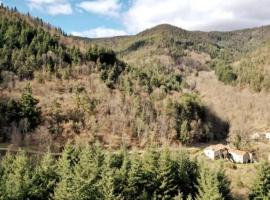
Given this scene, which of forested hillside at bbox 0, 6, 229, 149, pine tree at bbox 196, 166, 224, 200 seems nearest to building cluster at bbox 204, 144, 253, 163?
forested hillside at bbox 0, 6, 229, 149

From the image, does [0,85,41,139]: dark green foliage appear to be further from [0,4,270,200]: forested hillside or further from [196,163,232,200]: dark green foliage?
[196,163,232,200]: dark green foliage

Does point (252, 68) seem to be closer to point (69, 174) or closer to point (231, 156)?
point (231, 156)

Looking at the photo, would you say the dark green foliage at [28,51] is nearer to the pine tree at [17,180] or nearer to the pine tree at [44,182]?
the pine tree at [17,180]

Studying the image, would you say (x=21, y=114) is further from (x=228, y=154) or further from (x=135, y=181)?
(x=228, y=154)

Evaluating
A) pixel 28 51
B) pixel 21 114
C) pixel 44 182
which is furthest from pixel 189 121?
pixel 44 182

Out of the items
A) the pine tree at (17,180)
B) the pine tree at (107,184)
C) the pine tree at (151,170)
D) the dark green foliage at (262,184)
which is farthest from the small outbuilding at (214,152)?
the pine tree at (17,180)

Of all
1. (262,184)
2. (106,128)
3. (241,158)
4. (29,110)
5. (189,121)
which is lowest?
(241,158)
